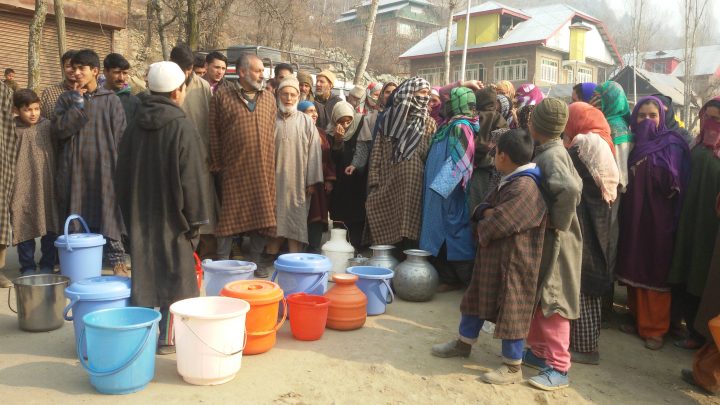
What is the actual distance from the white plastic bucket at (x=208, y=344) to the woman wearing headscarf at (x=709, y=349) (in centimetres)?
280

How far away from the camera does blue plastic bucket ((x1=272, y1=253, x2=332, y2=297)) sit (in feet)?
13.4

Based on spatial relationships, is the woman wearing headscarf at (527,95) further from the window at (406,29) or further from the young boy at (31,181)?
the window at (406,29)

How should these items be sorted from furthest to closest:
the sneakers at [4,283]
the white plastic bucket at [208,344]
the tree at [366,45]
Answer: the tree at [366,45], the sneakers at [4,283], the white plastic bucket at [208,344]

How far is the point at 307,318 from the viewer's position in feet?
12.5

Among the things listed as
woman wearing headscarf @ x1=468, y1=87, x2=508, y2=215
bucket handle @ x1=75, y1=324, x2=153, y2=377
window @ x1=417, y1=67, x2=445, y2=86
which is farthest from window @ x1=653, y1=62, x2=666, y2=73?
bucket handle @ x1=75, y1=324, x2=153, y2=377

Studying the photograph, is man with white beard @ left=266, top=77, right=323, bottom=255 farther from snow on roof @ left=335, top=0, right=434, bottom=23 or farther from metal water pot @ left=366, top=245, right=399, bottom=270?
snow on roof @ left=335, top=0, right=434, bottom=23

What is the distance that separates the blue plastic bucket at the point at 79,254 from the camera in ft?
14.7

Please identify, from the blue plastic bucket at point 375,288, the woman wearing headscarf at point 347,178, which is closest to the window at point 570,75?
the woman wearing headscarf at point 347,178

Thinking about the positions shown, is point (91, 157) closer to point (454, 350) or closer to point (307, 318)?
point (307, 318)

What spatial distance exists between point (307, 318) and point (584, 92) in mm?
3195

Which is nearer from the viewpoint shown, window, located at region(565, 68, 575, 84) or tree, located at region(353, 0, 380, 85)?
tree, located at region(353, 0, 380, 85)

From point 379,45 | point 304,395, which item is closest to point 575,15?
point 379,45

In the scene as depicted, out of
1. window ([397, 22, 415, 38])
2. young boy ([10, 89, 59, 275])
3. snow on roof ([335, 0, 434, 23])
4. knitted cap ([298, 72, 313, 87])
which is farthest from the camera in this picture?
window ([397, 22, 415, 38])

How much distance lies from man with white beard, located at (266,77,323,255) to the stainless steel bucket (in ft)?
6.81
